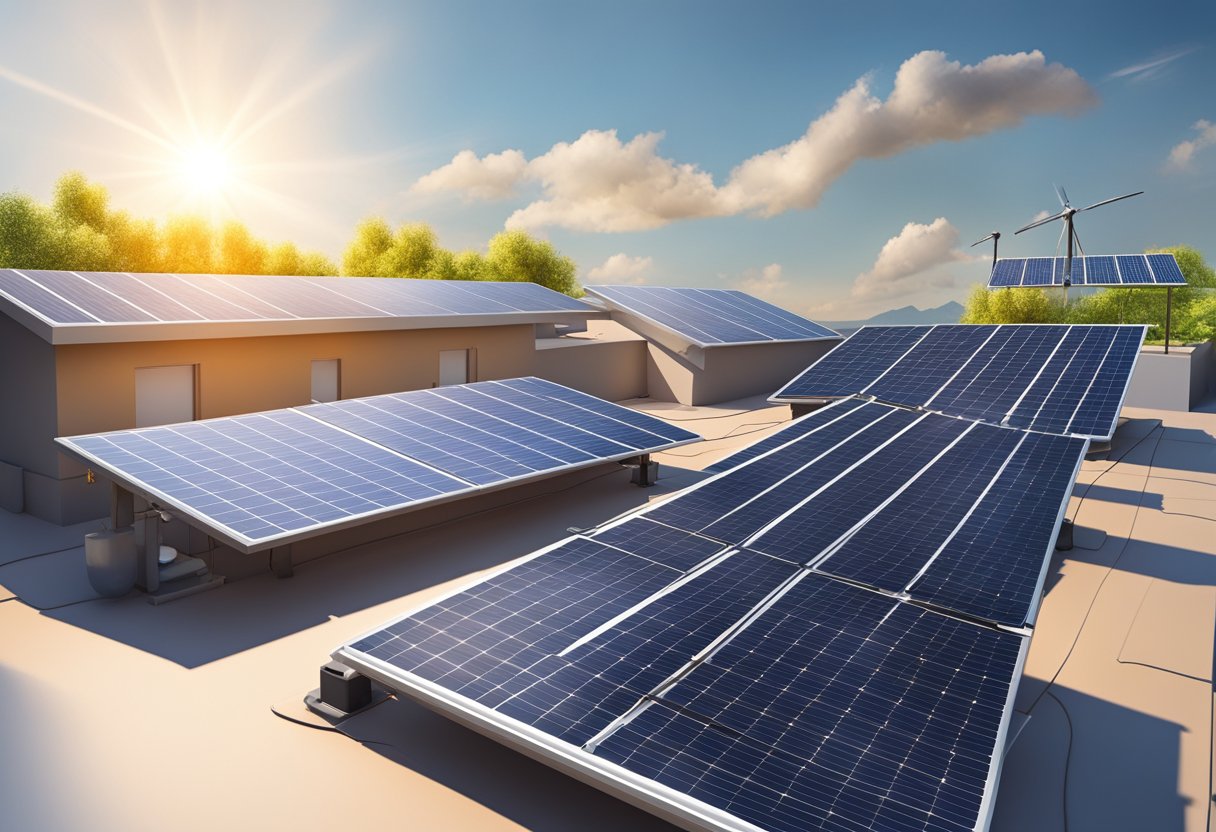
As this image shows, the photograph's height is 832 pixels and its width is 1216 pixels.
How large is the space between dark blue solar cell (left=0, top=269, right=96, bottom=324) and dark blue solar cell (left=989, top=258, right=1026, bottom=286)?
128ft

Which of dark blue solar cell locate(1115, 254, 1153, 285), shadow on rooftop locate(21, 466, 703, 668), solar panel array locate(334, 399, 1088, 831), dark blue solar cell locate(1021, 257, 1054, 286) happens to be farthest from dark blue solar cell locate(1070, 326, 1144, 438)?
dark blue solar cell locate(1021, 257, 1054, 286)

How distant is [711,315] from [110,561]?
2771cm

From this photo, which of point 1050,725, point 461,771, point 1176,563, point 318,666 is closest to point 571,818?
point 461,771

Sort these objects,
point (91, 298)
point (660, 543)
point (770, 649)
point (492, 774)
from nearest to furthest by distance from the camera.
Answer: point (770, 649) < point (492, 774) < point (660, 543) < point (91, 298)

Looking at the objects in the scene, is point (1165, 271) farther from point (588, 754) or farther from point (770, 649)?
point (588, 754)

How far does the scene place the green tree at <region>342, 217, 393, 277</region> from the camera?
9269 cm

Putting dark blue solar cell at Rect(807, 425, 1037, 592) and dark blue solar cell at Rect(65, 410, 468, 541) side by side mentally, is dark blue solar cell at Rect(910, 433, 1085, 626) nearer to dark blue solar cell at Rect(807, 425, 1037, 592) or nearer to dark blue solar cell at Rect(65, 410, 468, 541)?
dark blue solar cell at Rect(807, 425, 1037, 592)

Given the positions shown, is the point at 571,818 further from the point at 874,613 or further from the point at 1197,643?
the point at 1197,643

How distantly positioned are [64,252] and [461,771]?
74186 millimetres

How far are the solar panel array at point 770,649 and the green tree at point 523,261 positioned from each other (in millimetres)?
79087

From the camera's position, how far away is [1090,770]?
8148 millimetres

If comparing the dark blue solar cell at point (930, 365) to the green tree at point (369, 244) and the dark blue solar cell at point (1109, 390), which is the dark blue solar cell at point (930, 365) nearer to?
the dark blue solar cell at point (1109, 390)

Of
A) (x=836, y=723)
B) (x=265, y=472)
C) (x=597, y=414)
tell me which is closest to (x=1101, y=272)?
(x=597, y=414)

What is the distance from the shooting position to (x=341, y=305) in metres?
22.3
